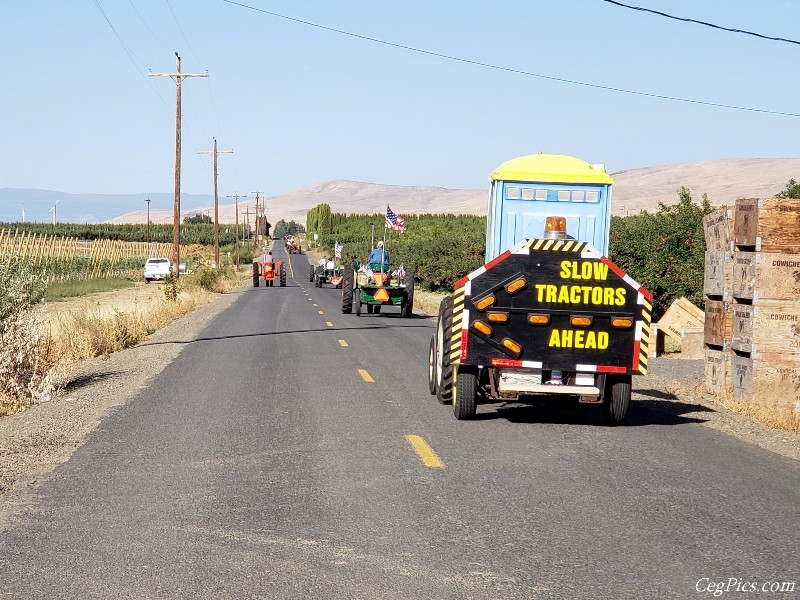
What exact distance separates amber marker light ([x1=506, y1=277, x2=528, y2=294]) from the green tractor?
21687 millimetres

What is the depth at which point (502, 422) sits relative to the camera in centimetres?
1230

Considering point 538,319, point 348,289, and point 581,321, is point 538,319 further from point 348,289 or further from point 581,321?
point 348,289

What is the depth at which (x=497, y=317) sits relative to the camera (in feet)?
38.0

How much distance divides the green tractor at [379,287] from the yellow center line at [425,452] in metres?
22.5

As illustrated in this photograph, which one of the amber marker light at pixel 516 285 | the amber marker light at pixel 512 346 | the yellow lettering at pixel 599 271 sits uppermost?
the yellow lettering at pixel 599 271

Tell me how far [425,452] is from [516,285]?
2.45m

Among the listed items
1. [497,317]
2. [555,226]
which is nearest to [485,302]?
[497,317]

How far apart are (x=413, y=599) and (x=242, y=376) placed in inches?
450

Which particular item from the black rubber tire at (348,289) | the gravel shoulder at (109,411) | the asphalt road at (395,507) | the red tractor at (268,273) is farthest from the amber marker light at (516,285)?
the red tractor at (268,273)

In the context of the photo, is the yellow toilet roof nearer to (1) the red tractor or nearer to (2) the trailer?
(2) the trailer

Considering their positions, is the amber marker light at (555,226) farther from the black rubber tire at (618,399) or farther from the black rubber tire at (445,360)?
the black rubber tire at (618,399)

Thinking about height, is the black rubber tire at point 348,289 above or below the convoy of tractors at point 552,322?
below

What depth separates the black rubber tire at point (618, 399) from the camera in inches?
471

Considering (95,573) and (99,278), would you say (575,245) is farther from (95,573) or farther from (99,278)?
(99,278)
